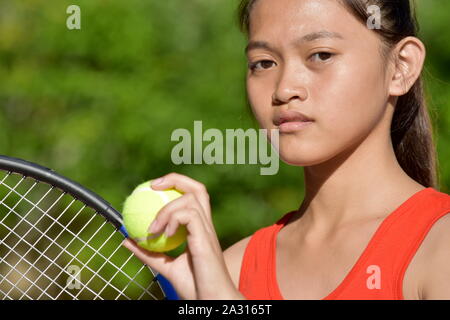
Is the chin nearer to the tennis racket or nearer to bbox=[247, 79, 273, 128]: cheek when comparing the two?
bbox=[247, 79, 273, 128]: cheek

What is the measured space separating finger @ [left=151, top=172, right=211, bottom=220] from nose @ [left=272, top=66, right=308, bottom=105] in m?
0.26

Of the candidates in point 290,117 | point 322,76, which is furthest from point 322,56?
point 290,117

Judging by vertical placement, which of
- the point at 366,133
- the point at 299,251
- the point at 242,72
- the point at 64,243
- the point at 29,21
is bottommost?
the point at 64,243

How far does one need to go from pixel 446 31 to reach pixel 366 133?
6.92ft

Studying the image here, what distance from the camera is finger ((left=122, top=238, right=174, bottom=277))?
1834 millimetres

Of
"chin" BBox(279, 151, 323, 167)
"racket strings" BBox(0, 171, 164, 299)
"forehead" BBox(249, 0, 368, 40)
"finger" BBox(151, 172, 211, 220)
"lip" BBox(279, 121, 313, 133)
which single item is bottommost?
"racket strings" BBox(0, 171, 164, 299)

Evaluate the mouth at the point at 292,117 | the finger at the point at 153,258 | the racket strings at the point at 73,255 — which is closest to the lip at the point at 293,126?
the mouth at the point at 292,117

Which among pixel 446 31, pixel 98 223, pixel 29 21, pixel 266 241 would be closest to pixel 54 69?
pixel 29 21

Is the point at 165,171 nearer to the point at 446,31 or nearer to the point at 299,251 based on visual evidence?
the point at 446,31

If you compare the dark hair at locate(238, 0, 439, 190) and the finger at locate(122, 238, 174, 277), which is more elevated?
the dark hair at locate(238, 0, 439, 190)

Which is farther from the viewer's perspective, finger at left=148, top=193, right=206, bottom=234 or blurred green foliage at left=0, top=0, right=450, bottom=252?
blurred green foliage at left=0, top=0, right=450, bottom=252

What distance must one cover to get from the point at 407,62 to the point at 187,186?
588 mm

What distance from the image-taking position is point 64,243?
4.23 meters

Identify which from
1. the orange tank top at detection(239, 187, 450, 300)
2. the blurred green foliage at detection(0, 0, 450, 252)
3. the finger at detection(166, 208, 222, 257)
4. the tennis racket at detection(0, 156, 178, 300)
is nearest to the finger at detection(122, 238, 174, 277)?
the finger at detection(166, 208, 222, 257)
